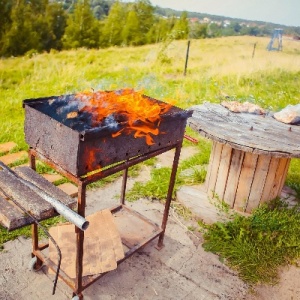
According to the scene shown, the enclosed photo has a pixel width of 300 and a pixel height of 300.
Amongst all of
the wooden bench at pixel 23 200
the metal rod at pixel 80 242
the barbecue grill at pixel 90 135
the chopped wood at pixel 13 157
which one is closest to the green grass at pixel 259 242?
the barbecue grill at pixel 90 135

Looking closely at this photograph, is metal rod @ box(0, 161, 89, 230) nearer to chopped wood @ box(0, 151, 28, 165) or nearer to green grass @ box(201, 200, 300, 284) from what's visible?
green grass @ box(201, 200, 300, 284)

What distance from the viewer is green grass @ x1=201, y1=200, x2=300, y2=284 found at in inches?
115

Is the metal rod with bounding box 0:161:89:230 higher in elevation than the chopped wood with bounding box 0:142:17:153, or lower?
higher

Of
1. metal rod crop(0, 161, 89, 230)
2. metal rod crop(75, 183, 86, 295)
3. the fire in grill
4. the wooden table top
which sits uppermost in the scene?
the fire in grill

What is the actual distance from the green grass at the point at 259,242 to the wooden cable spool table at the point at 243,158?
24 cm

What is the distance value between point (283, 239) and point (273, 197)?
60 cm

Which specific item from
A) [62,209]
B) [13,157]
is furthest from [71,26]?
[62,209]

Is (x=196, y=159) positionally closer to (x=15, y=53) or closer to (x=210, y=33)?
(x=15, y=53)

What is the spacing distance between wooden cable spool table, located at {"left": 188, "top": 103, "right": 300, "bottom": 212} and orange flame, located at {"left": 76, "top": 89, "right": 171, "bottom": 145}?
956 millimetres

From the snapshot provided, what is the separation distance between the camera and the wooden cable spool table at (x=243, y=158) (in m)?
3.19

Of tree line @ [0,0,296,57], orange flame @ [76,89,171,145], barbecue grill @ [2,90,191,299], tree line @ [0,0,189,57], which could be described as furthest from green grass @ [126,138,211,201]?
tree line @ [0,0,189,57]

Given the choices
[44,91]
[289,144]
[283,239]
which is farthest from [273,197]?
[44,91]

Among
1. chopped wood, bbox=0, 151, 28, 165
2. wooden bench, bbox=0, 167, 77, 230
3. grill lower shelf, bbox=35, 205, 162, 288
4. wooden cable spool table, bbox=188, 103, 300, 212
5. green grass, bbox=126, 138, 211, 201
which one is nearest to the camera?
wooden bench, bbox=0, 167, 77, 230

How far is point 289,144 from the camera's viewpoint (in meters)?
3.05
